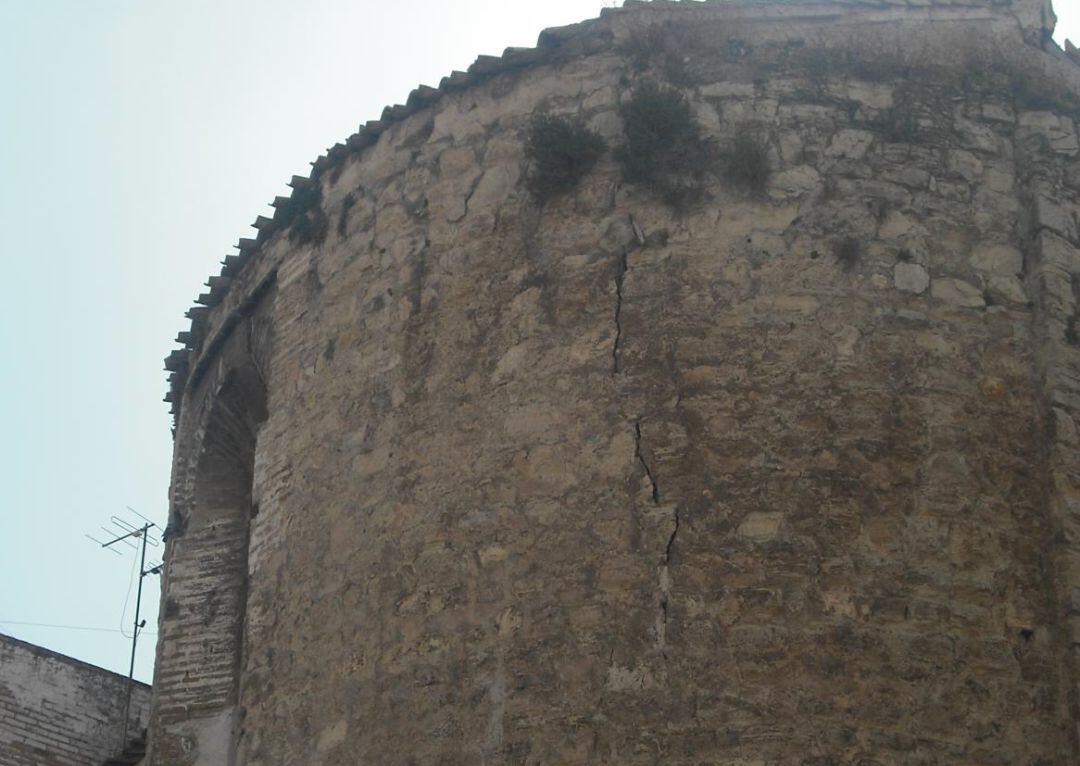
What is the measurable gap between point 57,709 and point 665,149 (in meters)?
7.22

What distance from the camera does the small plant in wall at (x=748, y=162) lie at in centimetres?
916

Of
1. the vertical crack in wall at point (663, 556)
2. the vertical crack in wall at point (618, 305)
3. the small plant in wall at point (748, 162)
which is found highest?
the small plant in wall at point (748, 162)

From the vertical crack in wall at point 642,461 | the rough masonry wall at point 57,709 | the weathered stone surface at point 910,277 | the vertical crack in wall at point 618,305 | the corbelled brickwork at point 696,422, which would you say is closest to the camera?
the corbelled brickwork at point 696,422

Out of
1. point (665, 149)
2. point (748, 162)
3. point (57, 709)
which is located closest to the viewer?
point (748, 162)

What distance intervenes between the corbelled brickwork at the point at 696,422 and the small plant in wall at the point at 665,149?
0.25ft

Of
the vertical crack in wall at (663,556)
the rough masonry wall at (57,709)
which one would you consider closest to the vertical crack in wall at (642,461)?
the vertical crack in wall at (663,556)

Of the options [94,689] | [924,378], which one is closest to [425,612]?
[924,378]

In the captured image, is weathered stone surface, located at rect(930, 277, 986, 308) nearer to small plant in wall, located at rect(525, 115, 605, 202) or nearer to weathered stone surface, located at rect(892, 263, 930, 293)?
weathered stone surface, located at rect(892, 263, 930, 293)

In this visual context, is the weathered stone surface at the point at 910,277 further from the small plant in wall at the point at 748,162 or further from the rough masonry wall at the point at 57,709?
the rough masonry wall at the point at 57,709

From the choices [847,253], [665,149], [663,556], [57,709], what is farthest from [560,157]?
[57,709]

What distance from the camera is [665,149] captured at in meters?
9.32

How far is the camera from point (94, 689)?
47.1 feet

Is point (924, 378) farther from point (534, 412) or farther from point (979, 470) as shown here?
point (534, 412)

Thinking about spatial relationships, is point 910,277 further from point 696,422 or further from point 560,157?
point 560,157
